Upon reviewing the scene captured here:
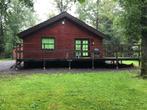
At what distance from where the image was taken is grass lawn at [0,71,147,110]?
11.9 metres

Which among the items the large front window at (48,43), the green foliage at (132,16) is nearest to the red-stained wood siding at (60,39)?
the large front window at (48,43)

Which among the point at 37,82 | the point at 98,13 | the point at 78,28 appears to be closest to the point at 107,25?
the point at 98,13

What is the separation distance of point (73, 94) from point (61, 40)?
14575 millimetres

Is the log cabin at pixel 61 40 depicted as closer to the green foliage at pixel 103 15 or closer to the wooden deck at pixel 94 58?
the wooden deck at pixel 94 58

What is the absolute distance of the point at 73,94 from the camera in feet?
44.1

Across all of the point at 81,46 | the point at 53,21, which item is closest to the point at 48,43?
the point at 53,21

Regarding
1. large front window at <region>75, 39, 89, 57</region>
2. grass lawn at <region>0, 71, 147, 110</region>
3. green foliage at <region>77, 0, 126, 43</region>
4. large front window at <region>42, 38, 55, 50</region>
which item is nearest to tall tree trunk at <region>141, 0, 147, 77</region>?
grass lawn at <region>0, 71, 147, 110</region>

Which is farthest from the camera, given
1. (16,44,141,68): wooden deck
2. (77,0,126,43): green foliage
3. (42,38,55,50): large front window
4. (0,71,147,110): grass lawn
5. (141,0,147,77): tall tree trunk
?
(77,0,126,43): green foliage

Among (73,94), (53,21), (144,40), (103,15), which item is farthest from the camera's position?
(103,15)

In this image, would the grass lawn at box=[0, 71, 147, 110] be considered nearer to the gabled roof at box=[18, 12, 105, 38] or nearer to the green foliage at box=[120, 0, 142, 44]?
the green foliage at box=[120, 0, 142, 44]

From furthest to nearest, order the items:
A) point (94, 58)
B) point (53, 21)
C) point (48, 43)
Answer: point (48, 43) → point (53, 21) → point (94, 58)

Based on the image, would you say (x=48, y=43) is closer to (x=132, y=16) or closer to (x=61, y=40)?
(x=61, y=40)

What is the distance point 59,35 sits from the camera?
27.7 meters

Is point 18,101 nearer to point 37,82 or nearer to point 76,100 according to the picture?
point 76,100
